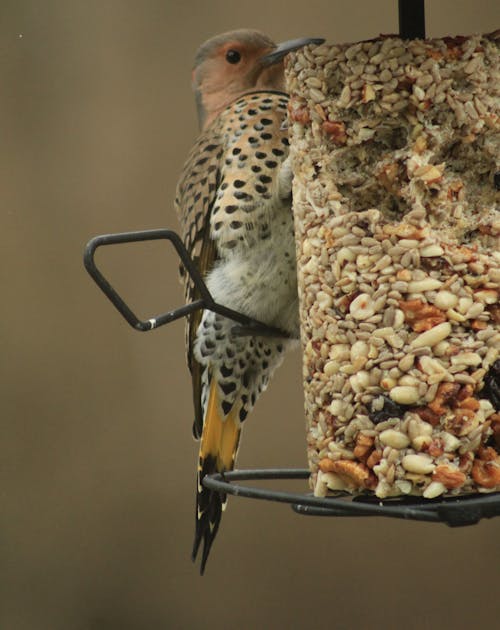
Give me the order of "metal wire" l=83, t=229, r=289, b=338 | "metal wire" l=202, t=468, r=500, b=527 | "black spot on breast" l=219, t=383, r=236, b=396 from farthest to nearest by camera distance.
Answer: "black spot on breast" l=219, t=383, r=236, b=396 → "metal wire" l=83, t=229, r=289, b=338 → "metal wire" l=202, t=468, r=500, b=527

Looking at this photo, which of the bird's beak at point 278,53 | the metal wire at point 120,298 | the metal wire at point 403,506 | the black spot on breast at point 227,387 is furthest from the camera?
the black spot on breast at point 227,387

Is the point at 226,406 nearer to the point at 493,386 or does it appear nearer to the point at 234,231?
the point at 234,231

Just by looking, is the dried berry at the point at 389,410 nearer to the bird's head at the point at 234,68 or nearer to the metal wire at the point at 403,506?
the metal wire at the point at 403,506

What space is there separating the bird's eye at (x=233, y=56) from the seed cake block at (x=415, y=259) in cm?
98

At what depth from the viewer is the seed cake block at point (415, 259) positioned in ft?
6.41

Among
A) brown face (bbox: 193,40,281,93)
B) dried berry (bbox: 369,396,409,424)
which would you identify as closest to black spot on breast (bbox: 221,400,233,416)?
brown face (bbox: 193,40,281,93)

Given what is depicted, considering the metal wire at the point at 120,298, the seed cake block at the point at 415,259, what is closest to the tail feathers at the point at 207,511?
the metal wire at the point at 120,298

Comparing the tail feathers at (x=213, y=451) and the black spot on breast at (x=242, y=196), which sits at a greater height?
the black spot on breast at (x=242, y=196)

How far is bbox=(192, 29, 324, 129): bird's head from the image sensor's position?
296 cm

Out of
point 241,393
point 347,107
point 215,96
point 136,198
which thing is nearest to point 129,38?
point 136,198

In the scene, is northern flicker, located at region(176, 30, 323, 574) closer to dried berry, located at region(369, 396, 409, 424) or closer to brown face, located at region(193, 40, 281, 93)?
brown face, located at region(193, 40, 281, 93)

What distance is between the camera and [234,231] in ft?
9.04

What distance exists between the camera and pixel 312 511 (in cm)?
206

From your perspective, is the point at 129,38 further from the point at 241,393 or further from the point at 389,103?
the point at 389,103
